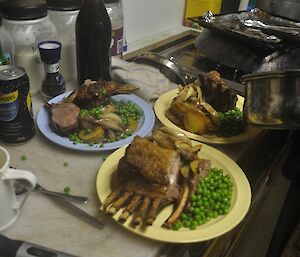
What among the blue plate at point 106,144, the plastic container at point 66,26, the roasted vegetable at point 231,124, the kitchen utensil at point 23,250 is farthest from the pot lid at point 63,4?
the kitchen utensil at point 23,250

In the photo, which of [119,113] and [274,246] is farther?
[274,246]

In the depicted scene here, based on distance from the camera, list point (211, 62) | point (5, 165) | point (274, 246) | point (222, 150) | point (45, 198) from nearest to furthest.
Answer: point (5, 165) → point (45, 198) → point (222, 150) → point (211, 62) → point (274, 246)

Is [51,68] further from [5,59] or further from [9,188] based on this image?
[9,188]

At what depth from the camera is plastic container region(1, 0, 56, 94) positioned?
804mm

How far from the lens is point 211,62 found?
1.19m

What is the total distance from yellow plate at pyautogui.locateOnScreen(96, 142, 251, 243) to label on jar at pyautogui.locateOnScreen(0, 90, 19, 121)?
209mm

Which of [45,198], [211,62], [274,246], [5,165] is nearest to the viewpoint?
[5,165]

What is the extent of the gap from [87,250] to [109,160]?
0.19m

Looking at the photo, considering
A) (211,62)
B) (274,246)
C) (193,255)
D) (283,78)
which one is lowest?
(274,246)

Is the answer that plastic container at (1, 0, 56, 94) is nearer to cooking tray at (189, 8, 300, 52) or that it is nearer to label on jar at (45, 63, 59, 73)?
label on jar at (45, 63, 59, 73)

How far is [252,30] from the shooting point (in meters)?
1.08

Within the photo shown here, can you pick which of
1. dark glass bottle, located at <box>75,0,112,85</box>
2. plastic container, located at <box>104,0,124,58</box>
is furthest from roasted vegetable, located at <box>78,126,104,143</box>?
plastic container, located at <box>104,0,124,58</box>

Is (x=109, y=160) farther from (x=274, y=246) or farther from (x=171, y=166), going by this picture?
(x=274, y=246)

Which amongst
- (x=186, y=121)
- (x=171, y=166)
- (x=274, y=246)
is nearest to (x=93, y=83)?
(x=186, y=121)
